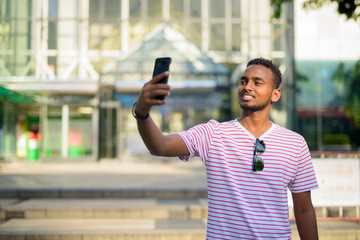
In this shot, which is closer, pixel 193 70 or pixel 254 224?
pixel 254 224

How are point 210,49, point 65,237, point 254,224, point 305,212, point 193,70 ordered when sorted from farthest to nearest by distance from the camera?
point 210,49
point 193,70
point 65,237
point 305,212
point 254,224

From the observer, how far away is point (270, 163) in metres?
1.91

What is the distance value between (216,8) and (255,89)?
18426mm

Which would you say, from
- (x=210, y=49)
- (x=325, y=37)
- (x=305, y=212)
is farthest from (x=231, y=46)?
(x=305, y=212)

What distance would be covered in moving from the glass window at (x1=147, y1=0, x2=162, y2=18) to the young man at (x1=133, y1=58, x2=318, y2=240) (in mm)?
18272

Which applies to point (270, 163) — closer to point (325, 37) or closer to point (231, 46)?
point (231, 46)

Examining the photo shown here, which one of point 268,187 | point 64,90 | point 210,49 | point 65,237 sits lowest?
point 65,237

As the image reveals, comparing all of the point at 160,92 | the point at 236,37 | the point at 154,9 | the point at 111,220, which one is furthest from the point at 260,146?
the point at 154,9

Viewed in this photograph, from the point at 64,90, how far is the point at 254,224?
1727cm

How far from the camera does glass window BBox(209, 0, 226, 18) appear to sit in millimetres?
19438

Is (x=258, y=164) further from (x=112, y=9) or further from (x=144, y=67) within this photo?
(x=112, y=9)

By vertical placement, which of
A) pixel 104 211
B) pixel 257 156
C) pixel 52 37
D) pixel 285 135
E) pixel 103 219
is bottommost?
pixel 103 219

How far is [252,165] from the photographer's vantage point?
1880mm

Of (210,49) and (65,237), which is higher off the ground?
(210,49)
